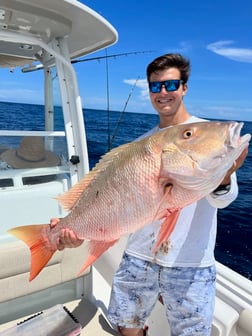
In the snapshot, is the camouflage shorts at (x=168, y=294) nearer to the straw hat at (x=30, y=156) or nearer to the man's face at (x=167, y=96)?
the man's face at (x=167, y=96)

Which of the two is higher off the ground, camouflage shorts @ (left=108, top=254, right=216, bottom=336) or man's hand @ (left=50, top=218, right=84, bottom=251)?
man's hand @ (left=50, top=218, right=84, bottom=251)

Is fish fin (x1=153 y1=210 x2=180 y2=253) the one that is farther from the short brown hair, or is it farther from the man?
the short brown hair

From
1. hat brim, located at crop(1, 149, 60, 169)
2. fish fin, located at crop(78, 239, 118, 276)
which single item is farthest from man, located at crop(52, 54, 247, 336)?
hat brim, located at crop(1, 149, 60, 169)

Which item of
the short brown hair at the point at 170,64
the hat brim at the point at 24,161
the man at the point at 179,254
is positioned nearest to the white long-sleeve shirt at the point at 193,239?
the man at the point at 179,254

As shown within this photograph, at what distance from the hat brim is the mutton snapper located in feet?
4.53

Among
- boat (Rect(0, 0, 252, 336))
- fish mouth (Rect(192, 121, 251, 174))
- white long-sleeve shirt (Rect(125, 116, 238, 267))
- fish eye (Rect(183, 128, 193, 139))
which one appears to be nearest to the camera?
fish mouth (Rect(192, 121, 251, 174))

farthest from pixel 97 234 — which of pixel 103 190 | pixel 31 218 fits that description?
pixel 31 218

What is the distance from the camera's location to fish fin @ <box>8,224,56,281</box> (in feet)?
5.21

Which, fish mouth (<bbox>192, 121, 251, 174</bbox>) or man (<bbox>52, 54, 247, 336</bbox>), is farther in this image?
man (<bbox>52, 54, 247, 336</bbox>)

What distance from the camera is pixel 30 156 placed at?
282 centimetres

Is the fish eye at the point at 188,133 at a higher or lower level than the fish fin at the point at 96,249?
higher

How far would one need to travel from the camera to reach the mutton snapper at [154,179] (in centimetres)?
121

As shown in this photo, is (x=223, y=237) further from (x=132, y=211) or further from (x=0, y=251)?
(x=132, y=211)

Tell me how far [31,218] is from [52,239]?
1.13 meters
